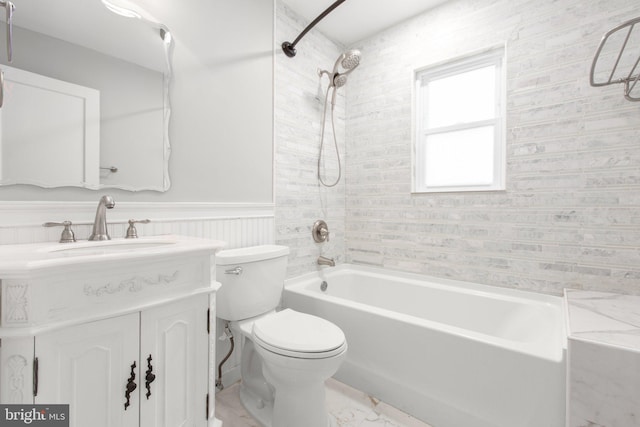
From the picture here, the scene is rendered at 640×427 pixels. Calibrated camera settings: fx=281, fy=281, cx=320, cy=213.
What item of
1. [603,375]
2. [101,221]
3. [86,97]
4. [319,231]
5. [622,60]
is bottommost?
[603,375]

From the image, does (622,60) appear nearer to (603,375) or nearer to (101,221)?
(603,375)

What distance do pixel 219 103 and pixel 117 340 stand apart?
1331mm

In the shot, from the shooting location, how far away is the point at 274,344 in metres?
1.20

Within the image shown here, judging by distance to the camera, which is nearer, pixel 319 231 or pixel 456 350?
pixel 456 350

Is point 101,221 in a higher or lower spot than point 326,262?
higher

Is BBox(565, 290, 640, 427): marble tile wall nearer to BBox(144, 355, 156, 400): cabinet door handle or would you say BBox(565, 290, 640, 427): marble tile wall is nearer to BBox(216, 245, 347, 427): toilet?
BBox(216, 245, 347, 427): toilet

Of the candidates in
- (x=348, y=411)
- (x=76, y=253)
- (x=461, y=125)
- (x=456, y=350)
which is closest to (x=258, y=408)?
(x=348, y=411)

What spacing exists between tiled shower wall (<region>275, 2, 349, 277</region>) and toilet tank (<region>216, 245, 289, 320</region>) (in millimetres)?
465

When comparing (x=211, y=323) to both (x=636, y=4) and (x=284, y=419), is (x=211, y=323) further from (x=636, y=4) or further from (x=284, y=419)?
(x=636, y=4)

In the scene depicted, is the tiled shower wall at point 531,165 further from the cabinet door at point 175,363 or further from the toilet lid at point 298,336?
the cabinet door at point 175,363

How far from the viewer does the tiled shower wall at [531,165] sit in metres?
1.49

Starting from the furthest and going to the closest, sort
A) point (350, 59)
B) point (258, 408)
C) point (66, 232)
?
1. point (350, 59)
2. point (258, 408)
3. point (66, 232)

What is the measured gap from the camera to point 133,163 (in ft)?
4.44

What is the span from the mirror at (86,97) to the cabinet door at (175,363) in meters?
0.69
